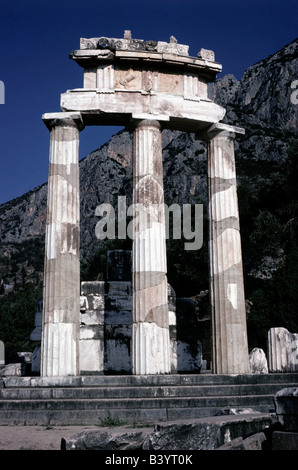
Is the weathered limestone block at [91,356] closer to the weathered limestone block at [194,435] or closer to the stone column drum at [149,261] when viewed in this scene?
the stone column drum at [149,261]

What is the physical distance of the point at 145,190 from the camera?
1719cm

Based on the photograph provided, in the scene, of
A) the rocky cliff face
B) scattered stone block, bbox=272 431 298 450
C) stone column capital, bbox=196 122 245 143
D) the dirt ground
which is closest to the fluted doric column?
stone column capital, bbox=196 122 245 143

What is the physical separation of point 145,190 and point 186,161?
6421cm

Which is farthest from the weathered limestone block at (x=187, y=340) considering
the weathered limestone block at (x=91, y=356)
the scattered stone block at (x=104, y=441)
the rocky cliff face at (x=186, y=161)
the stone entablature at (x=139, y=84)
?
the rocky cliff face at (x=186, y=161)

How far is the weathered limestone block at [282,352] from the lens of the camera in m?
17.8

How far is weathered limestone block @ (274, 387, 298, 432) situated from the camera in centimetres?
663

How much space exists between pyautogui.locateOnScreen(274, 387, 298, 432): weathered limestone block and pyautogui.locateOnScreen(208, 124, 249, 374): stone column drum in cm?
986

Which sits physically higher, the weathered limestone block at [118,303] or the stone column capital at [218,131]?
the stone column capital at [218,131]

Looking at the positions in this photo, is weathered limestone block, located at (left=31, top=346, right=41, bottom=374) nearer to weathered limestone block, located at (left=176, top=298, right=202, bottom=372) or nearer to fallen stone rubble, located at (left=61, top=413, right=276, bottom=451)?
weathered limestone block, located at (left=176, top=298, right=202, bottom=372)

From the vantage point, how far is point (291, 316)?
33.2m

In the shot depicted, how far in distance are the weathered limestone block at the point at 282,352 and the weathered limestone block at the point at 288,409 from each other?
37.5ft

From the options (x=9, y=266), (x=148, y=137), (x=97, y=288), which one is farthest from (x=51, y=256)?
(x=9, y=266)

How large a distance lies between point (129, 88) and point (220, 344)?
9.19m
